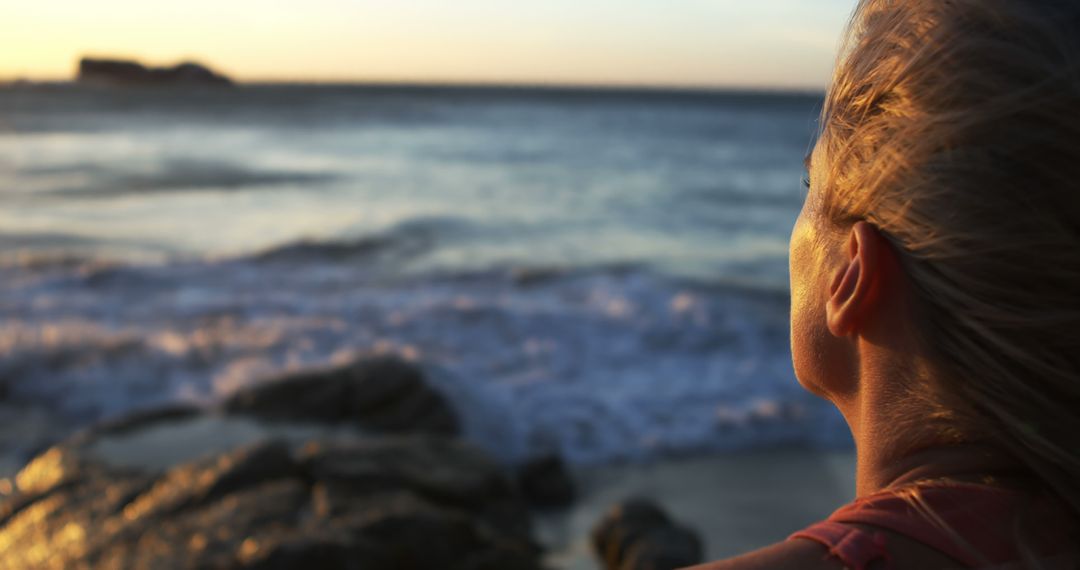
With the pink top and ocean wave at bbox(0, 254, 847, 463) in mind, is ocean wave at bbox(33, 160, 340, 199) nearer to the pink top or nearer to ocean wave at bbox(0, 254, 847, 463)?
ocean wave at bbox(0, 254, 847, 463)

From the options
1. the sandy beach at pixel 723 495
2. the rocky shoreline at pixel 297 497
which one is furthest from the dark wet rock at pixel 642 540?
the sandy beach at pixel 723 495

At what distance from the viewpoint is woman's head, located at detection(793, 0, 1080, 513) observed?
2.83ft

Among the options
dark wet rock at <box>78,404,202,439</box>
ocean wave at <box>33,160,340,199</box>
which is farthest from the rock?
ocean wave at <box>33,160,340,199</box>

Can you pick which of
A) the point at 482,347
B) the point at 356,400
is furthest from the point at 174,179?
the point at 356,400

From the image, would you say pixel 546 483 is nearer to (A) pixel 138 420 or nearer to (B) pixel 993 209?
(A) pixel 138 420

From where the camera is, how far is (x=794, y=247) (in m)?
1.20

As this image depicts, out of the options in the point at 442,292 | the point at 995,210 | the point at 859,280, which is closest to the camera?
the point at 995,210

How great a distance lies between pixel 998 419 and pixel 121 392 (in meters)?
7.31

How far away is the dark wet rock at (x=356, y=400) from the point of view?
5391 millimetres

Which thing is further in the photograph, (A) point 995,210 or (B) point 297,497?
(B) point 297,497

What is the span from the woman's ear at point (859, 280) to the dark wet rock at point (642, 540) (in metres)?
3.04

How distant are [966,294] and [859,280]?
108 mm

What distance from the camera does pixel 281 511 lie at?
3.35 meters

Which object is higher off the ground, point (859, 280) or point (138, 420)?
point (859, 280)
